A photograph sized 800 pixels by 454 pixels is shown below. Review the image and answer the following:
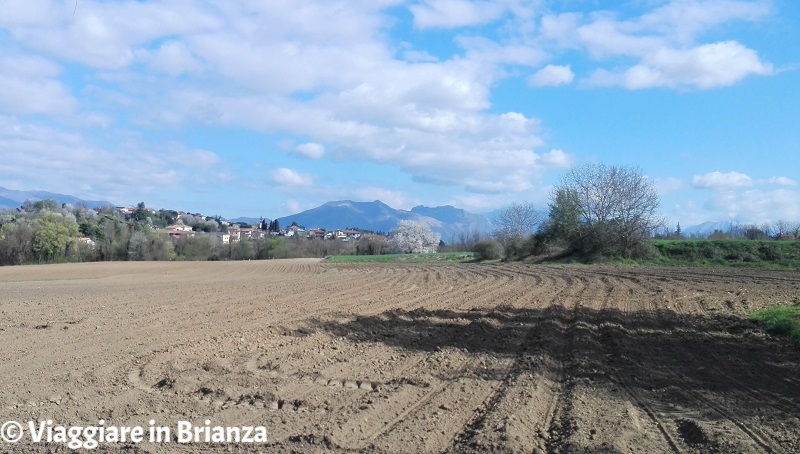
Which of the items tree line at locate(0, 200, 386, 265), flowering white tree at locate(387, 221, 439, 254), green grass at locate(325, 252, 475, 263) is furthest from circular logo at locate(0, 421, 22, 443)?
flowering white tree at locate(387, 221, 439, 254)

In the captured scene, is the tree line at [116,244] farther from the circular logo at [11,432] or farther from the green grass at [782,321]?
the green grass at [782,321]

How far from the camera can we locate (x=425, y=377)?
340 inches

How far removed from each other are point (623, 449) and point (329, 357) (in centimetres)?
571

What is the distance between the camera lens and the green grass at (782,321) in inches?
473

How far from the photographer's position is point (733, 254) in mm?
42125

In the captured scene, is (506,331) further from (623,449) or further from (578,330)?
(623,449)

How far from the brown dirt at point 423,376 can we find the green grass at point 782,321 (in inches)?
14.3

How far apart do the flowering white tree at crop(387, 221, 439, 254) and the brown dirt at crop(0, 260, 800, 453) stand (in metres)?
Result: 98.1

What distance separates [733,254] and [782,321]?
109 feet

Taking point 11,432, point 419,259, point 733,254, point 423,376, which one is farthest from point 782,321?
point 419,259

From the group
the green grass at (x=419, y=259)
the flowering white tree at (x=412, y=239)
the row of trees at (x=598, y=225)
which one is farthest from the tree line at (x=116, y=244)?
Answer: the row of trees at (x=598, y=225)

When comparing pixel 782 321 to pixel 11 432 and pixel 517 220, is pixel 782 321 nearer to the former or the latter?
pixel 11 432

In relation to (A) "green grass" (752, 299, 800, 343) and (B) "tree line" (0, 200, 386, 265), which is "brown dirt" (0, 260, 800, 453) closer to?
(A) "green grass" (752, 299, 800, 343)

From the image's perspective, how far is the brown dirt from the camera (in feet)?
20.0
